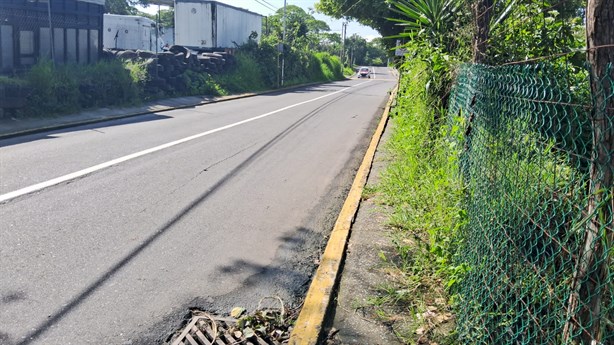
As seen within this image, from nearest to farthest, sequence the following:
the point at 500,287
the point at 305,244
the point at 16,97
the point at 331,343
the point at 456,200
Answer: the point at 500,287, the point at 331,343, the point at 456,200, the point at 305,244, the point at 16,97

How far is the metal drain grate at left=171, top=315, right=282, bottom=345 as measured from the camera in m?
3.84

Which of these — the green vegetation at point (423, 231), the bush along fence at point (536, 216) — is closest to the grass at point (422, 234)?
the green vegetation at point (423, 231)

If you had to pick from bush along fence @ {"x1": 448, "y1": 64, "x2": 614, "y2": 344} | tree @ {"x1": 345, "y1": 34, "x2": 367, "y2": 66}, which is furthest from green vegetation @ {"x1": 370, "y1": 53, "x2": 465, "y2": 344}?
tree @ {"x1": 345, "y1": 34, "x2": 367, "y2": 66}

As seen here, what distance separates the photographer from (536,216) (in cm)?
324

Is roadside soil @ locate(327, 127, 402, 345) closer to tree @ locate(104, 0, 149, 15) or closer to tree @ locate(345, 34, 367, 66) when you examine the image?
tree @ locate(104, 0, 149, 15)

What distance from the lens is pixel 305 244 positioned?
5.86 metres

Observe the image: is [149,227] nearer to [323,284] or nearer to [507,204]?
[323,284]

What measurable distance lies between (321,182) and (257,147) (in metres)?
3.04

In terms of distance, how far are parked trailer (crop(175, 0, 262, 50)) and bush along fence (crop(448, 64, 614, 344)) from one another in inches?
1079

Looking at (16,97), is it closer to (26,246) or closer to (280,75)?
(26,246)

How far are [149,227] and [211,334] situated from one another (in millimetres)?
2414

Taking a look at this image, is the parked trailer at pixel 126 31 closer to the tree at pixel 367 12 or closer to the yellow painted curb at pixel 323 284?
the tree at pixel 367 12

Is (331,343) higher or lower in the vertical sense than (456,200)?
lower

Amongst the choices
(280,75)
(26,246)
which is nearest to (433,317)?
(26,246)
